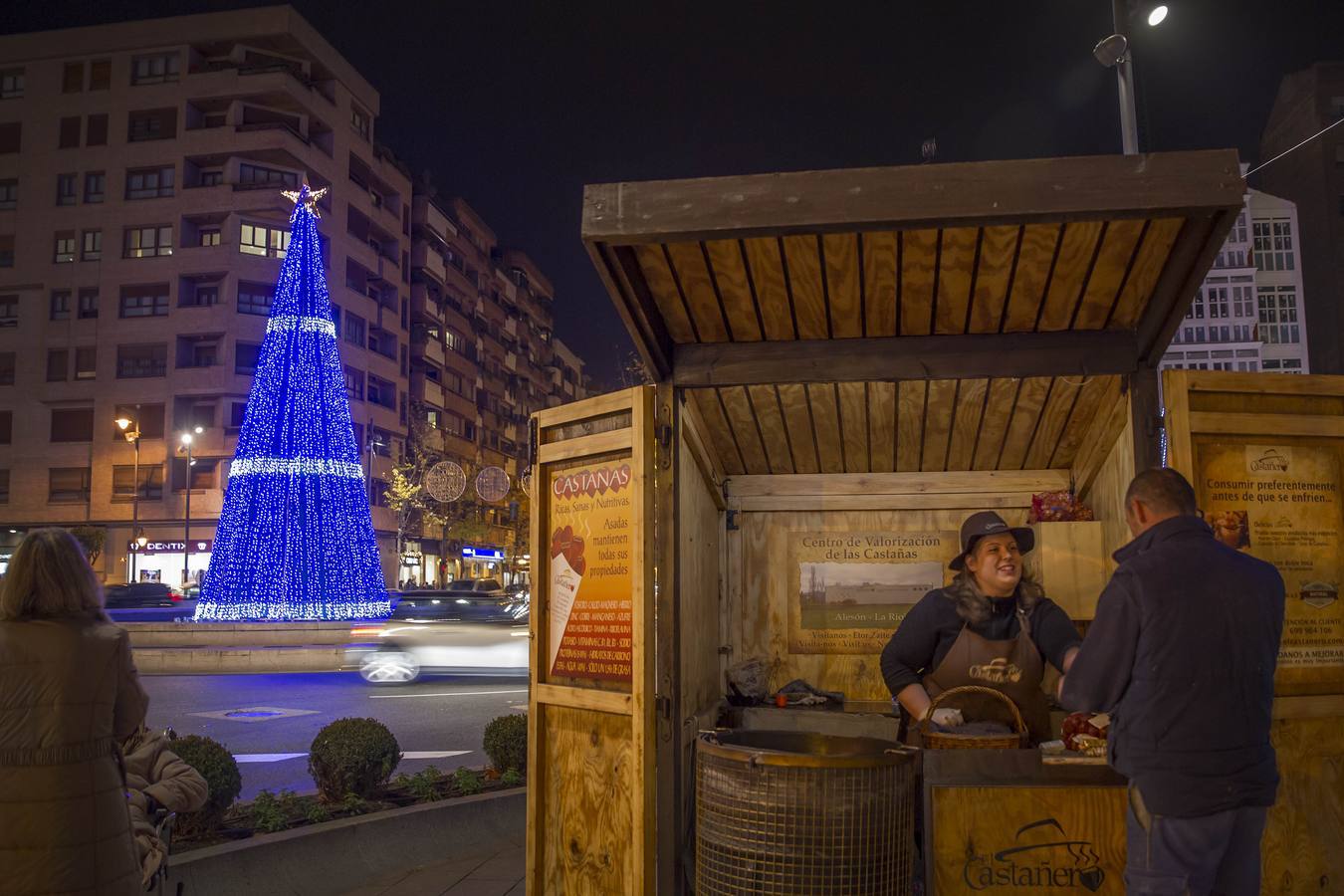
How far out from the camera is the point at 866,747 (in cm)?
464

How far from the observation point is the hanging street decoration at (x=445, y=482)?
53.5 m

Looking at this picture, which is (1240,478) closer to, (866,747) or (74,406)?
(866,747)

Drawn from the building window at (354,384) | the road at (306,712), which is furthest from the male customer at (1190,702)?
the building window at (354,384)

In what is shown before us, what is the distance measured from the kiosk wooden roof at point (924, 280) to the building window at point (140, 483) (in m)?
50.3

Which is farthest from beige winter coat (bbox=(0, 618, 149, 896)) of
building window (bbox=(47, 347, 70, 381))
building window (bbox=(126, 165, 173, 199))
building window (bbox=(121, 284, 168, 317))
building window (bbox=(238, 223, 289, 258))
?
building window (bbox=(47, 347, 70, 381))

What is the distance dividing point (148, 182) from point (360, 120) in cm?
1219

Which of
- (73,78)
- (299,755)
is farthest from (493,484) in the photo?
(299,755)

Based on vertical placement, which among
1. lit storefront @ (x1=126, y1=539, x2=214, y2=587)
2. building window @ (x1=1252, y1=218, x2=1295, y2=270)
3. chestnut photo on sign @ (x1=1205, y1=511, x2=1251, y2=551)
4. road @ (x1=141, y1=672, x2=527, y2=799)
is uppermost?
building window @ (x1=1252, y1=218, x2=1295, y2=270)

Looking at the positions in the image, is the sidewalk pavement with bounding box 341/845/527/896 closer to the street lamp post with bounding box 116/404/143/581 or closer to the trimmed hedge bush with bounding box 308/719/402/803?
the trimmed hedge bush with bounding box 308/719/402/803

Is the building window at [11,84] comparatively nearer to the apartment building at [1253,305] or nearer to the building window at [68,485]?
the building window at [68,485]

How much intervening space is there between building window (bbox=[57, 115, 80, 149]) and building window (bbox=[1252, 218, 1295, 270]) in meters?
60.8

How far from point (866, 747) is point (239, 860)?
3.75 m

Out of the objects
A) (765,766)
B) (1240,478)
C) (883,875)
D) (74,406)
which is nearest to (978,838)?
(883,875)

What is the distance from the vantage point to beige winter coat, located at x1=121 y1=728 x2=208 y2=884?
14.7ft
